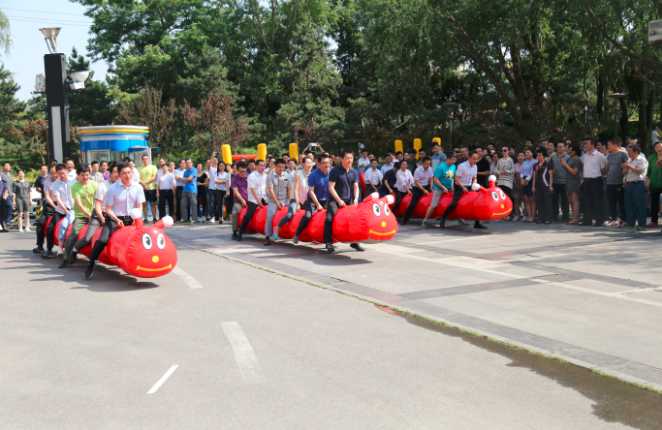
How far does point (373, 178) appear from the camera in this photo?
17.5m

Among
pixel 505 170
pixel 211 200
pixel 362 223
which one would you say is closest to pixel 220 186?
pixel 211 200

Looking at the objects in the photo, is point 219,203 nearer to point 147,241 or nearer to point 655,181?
point 147,241

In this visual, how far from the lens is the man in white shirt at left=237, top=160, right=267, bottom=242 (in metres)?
13.3

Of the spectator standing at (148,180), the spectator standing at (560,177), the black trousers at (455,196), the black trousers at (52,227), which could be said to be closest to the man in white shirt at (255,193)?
the black trousers at (52,227)

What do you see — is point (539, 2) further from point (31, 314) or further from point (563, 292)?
point (31, 314)

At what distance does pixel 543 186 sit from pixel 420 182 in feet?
9.87

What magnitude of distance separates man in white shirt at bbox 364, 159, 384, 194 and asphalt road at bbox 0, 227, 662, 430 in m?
9.80

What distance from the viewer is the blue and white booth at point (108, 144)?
25453mm

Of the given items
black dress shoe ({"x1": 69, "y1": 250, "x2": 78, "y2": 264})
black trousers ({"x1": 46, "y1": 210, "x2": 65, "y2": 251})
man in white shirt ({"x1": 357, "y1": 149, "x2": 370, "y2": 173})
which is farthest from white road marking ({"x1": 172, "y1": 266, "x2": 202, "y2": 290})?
man in white shirt ({"x1": 357, "y1": 149, "x2": 370, "y2": 173})

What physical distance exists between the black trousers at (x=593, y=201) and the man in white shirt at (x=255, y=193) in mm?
7422

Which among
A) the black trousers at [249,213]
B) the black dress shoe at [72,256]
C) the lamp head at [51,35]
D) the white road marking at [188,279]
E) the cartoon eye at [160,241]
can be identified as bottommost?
the white road marking at [188,279]

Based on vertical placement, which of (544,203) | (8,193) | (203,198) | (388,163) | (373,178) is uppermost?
(388,163)

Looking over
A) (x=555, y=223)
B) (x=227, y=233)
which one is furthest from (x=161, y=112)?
(x=555, y=223)

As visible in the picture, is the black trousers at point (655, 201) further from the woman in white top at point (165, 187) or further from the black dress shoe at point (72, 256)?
the woman in white top at point (165, 187)
